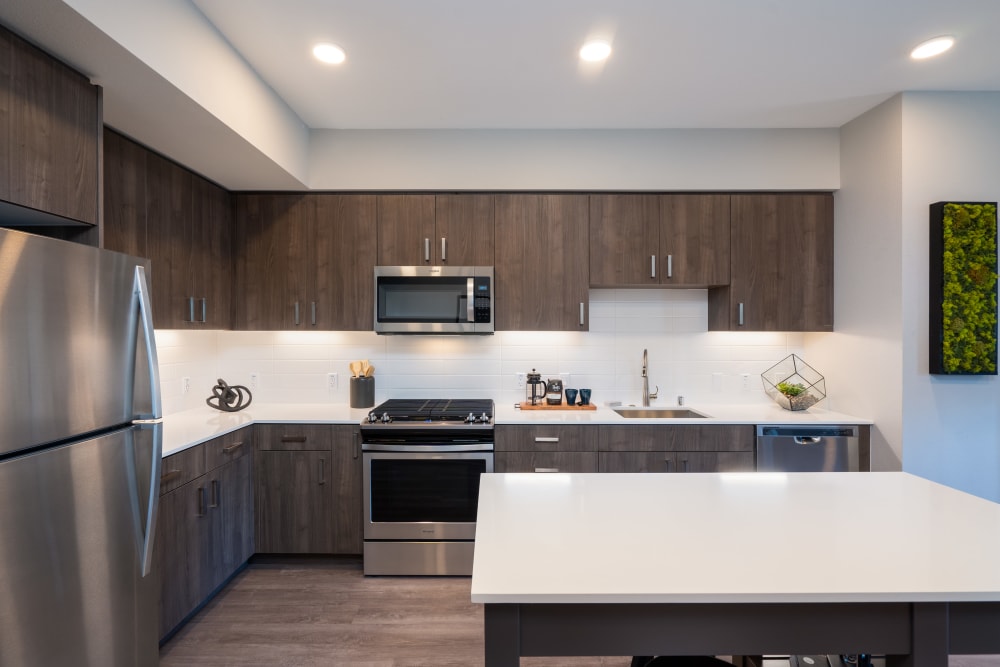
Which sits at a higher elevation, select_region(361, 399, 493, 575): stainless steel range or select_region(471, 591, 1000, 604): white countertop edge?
select_region(471, 591, 1000, 604): white countertop edge

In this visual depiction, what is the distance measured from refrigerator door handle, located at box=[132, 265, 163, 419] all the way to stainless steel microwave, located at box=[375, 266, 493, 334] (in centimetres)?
161

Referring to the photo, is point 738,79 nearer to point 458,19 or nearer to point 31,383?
point 458,19

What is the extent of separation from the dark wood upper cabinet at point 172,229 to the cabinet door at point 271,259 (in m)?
0.09

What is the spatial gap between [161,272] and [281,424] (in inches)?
40.9

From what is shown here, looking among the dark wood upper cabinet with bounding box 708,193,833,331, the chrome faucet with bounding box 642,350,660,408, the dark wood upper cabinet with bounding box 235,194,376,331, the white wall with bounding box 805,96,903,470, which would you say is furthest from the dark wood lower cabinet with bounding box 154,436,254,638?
the white wall with bounding box 805,96,903,470

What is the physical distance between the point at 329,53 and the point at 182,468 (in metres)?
2.00

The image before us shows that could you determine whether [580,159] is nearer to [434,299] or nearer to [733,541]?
[434,299]

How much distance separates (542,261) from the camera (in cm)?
323

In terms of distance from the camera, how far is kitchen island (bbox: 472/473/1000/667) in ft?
3.24

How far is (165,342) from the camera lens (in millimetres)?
2941

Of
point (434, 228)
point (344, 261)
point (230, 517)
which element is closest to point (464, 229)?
point (434, 228)

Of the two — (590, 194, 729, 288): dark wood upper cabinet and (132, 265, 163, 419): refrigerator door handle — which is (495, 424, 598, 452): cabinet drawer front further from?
(132, 265, 163, 419): refrigerator door handle

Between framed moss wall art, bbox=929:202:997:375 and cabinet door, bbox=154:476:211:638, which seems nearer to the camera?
cabinet door, bbox=154:476:211:638

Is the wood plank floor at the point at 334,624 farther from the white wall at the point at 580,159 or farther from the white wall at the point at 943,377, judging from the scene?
the white wall at the point at 580,159
